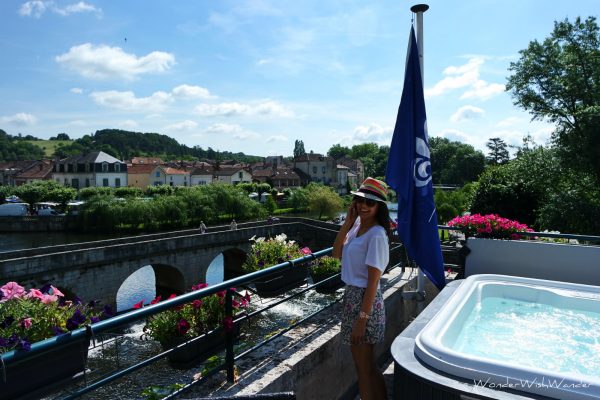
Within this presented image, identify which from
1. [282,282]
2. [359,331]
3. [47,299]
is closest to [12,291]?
[47,299]

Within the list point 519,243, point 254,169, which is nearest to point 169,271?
point 519,243

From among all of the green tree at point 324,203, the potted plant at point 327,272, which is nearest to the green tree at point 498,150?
the green tree at point 324,203

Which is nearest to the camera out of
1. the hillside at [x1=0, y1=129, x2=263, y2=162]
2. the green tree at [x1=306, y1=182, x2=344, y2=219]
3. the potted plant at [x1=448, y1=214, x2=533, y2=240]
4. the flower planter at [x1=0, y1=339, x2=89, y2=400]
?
the flower planter at [x1=0, y1=339, x2=89, y2=400]

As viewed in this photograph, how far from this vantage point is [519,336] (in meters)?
4.55

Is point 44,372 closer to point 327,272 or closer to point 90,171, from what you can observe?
point 327,272

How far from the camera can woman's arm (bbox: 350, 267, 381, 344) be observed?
2.70 meters

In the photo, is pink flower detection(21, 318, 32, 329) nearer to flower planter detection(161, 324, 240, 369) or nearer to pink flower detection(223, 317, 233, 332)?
flower planter detection(161, 324, 240, 369)

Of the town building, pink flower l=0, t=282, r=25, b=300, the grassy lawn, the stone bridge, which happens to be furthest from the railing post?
the grassy lawn

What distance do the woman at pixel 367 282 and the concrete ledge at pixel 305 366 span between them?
18.0 inches

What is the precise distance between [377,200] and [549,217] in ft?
55.0

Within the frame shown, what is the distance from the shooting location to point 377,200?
2.87m

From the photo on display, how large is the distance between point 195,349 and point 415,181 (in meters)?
2.96

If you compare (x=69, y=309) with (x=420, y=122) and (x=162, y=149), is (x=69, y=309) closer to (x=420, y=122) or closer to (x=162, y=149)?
(x=420, y=122)

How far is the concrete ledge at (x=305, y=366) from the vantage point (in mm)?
2811
